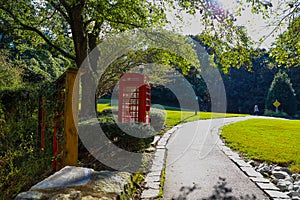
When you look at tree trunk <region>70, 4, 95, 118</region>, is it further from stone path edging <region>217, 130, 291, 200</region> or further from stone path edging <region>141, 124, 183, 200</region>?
stone path edging <region>217, 130, 291, 200</region>

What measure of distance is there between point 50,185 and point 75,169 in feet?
1.79

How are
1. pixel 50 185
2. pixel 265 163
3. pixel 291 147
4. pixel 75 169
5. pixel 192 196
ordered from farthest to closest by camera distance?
pixel 291 147
pixel 265 163
pixel 192 196
pixel 75 169
pixel 50 185

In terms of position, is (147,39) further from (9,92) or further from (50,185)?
(50,185)

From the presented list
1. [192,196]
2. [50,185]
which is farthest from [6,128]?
[192,196]

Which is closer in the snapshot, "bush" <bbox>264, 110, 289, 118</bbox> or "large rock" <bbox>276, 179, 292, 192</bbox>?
"large rock" <bbox>276, 179, 292, 192</bbox>

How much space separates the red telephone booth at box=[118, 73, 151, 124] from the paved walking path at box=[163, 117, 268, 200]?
1.34 metres

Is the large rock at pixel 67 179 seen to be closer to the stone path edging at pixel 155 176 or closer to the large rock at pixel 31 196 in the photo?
the large rock at pixel 31 196

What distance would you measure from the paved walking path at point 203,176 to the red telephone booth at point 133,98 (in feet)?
4.40

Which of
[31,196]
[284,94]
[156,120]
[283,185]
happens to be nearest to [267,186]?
[283,185]

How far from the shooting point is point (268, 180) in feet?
13.0

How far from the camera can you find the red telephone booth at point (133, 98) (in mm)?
6961

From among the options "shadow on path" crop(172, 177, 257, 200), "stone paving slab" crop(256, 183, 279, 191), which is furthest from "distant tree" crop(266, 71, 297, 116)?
"shadow on path" crop(172, 177, 257, 200)

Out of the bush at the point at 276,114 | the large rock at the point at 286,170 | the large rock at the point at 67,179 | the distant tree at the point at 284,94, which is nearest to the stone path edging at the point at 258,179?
the large rock at the point at 286,170

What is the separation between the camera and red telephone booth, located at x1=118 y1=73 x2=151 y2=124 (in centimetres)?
696
